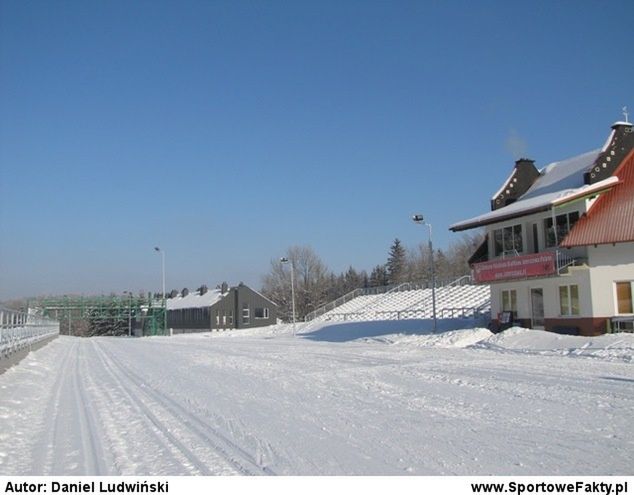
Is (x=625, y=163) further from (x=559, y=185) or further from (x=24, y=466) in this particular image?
(x=24, y=466)

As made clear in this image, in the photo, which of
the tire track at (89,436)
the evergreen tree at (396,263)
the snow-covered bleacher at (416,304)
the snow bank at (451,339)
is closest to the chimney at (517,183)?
the snow-covered bleacher at (416,304)

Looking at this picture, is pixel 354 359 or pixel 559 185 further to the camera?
pixel 559 185

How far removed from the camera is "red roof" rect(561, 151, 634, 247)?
91.8 feet

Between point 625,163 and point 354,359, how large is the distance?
1768 cm

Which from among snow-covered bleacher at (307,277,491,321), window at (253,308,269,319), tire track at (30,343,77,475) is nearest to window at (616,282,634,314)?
snow-covered bleacher at (307,277,491,321)

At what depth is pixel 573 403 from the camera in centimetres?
1172

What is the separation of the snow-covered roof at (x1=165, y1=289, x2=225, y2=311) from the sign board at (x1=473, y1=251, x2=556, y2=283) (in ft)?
185

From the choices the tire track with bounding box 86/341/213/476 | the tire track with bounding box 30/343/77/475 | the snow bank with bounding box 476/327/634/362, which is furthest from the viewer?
the snow bank with bounding box 476/327/634/362

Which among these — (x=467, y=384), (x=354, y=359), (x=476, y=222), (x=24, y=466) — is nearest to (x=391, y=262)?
(x=476, y=222)

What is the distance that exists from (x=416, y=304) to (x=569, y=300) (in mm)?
27302

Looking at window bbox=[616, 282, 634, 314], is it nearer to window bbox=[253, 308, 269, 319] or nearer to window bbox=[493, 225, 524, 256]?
window bbox=[493, 225, 524, 256]

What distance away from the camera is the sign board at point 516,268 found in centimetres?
3001

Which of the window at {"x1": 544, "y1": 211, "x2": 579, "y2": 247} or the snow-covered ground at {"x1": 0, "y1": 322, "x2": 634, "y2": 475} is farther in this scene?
the window at {"x1": 544, "y1": 211, "x2": 579, "y2": 247}
